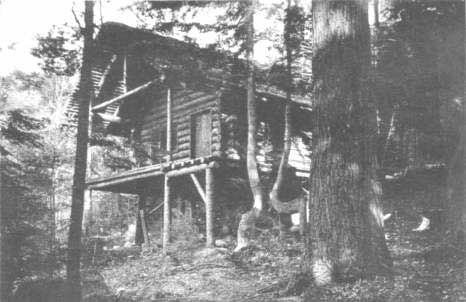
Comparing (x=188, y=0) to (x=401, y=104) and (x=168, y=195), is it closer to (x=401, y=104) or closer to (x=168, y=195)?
(x=168, y=195)

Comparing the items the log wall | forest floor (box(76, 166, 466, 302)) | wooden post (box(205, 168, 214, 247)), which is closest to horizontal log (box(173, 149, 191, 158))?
the log wall

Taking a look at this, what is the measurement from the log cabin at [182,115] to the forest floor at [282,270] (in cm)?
204

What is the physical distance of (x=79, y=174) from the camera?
10.1 meters

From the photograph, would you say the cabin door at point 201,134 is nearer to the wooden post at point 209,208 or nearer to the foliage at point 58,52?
the wooden post at point 209,208

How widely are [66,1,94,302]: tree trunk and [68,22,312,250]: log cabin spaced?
1701mm

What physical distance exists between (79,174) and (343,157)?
19.2ft

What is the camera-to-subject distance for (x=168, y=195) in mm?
17516

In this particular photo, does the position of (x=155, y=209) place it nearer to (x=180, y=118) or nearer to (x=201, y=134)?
(x=180, y=118)

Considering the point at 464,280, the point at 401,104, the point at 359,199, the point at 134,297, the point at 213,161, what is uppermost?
the point at 401,104

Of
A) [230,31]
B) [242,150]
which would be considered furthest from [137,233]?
[230,31]

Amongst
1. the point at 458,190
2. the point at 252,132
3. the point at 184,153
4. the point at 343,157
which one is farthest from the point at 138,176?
the point at 343,157

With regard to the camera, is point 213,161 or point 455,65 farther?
point 213,161

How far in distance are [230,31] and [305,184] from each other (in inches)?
322

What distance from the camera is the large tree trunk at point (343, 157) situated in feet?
22.1
